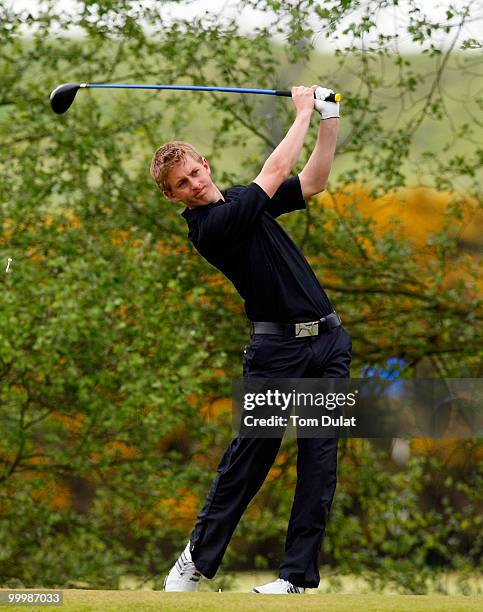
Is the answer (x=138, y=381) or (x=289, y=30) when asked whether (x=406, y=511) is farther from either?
(x=289, y=30)

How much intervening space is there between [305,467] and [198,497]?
4.26 metres

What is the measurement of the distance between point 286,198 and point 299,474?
986 mm

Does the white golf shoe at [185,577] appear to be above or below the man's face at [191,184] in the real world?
below

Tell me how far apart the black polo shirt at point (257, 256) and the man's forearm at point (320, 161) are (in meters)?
0.23

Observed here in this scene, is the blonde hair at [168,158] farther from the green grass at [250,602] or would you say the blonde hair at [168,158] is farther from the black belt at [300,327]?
the green grass at [250,602]

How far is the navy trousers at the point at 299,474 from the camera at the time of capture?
4418mm

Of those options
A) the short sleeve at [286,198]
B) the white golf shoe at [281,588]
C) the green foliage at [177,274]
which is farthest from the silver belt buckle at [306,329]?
the green foliage at [177,274]

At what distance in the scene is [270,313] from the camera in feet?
14.6

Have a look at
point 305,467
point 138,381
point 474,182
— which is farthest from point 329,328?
point 474,182

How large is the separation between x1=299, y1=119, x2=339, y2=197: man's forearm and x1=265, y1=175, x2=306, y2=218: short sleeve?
3 centimetres

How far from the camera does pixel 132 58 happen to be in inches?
352

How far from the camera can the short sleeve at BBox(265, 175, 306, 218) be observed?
4.57 meters

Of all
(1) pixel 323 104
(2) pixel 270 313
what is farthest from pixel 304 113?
(2) pixel 270 313

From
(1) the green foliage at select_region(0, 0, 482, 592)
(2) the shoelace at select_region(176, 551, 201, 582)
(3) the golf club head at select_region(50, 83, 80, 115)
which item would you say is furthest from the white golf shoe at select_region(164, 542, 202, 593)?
(1) the green foliage at select_region(0, 0, 482, 592)
